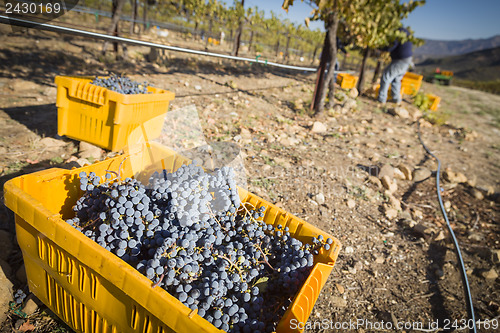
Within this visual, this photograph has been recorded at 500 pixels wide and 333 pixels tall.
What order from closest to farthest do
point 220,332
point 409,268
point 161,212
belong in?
1. point 220,332
2. point 161,212
3. point 409,268

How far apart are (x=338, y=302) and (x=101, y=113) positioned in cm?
282

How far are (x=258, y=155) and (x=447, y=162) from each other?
406 cm

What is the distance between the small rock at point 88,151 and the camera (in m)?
3.01

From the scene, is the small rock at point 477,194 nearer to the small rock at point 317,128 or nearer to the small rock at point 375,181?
the small rock at point 375,181

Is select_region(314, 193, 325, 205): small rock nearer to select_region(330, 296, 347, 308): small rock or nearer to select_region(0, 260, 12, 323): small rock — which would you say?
select_region(330, 296, 347, 308): small rock

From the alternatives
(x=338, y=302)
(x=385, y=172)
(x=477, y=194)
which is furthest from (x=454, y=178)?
(x=338, y=302)

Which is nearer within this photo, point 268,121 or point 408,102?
point 268,121

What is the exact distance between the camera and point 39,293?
1.55 metres

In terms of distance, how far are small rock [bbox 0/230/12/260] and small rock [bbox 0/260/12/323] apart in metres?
0.18

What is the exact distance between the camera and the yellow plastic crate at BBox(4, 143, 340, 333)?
3.45 feet

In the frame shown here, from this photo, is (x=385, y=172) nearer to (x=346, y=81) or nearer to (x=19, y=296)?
(x=19, y=296)

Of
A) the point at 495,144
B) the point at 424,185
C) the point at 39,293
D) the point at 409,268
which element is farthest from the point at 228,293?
the point at 495,144

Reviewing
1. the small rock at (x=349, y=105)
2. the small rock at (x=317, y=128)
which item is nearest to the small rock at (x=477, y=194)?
the small rock at (x=317, y=128)

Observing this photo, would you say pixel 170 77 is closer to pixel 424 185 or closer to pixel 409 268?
pixel 424 185
